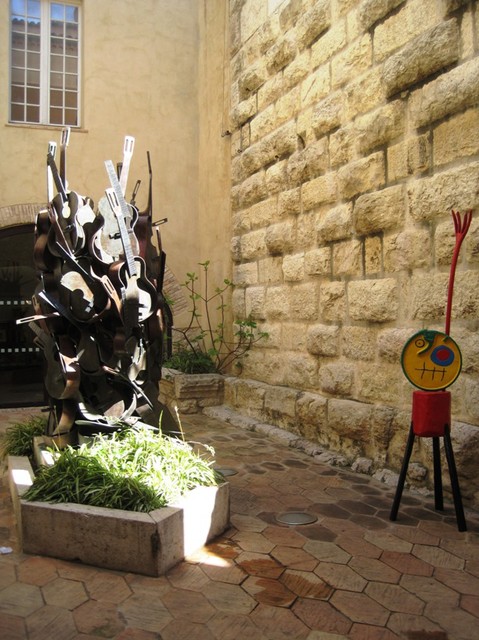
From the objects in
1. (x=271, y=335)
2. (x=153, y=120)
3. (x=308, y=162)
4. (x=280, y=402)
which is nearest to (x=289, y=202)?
(x=308, y=162)

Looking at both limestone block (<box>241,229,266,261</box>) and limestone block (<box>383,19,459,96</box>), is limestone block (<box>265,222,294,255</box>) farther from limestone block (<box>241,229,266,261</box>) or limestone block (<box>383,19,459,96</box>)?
limestone block (<box>383,19,459,96</box>)

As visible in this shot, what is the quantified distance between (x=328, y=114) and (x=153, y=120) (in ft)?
12.7

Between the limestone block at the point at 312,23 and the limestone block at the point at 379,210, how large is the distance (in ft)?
5.79

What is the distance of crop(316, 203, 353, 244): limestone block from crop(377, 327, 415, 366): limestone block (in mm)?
956

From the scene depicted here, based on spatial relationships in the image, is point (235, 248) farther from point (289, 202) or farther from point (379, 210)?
point (379, 210)

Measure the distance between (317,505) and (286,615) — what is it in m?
1.44

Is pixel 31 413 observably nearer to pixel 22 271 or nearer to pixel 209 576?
pixel 22 271

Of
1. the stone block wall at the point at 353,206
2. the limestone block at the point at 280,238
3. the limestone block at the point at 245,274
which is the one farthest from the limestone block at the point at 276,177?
the limestone block at the point at 245,274

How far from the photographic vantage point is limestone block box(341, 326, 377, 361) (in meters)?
4.70

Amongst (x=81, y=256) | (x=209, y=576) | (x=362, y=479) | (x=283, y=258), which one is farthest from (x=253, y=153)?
(x=209, y=576)

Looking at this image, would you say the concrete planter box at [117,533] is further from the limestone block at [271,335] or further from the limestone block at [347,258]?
the limestone block at [271,335]

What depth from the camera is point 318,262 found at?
5410mm

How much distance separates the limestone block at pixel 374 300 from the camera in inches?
175

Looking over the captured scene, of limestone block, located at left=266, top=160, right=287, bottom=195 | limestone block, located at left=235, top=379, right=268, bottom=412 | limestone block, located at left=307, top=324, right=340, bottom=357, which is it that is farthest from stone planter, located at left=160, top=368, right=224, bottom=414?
limestone block, located at left=266, top=160, right=287, bottom=195
